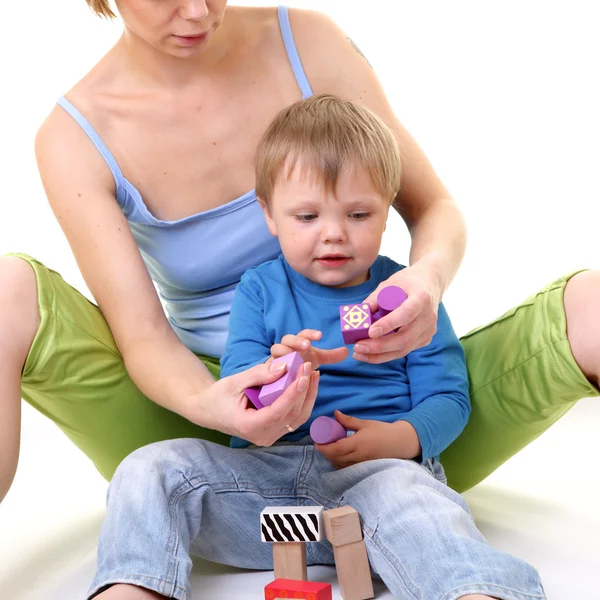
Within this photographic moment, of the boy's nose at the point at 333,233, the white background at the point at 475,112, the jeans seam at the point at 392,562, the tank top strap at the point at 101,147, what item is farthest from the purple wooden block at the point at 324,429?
the white background at the point at 475,112

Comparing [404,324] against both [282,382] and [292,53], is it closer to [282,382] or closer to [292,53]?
[282,382]

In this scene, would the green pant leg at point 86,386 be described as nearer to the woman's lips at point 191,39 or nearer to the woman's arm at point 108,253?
the woman's arm at point 108,253

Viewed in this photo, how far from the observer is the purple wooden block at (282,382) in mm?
1231

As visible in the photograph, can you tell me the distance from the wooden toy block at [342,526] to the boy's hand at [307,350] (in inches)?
7.5

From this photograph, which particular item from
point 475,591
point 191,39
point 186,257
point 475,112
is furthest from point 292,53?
point 475,112

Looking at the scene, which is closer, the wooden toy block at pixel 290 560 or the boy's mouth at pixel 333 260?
the wooden toy block at pixel 290 560

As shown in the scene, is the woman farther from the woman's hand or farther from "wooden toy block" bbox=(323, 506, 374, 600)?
"wooden toy block" bbox=(323, 506, 374, 600)

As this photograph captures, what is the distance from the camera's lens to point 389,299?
1.30 meters

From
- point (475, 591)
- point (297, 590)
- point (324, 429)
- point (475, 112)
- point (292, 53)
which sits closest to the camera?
point (475, 591)

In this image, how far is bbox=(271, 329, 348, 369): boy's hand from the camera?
1.29 meters

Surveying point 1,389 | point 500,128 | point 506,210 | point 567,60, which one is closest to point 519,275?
point 506,210

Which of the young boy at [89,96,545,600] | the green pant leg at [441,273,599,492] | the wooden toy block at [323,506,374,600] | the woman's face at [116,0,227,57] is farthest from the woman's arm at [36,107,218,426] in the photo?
the green pant leg at [441,273,599,492]

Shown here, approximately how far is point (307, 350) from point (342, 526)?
0.74ft

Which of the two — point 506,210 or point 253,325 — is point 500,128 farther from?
point 253,325
